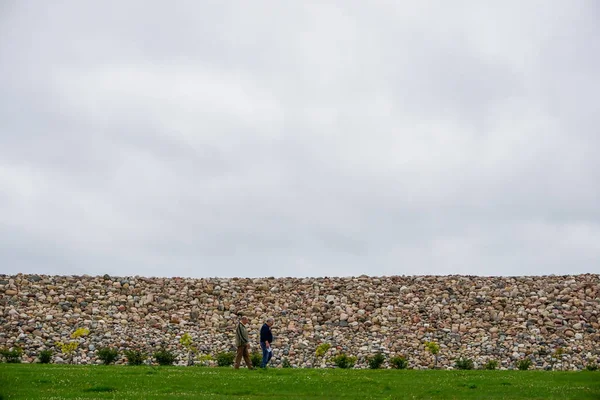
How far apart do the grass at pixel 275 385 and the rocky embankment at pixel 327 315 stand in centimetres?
1033

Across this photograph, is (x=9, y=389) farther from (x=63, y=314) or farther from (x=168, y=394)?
(x=63, y=314)

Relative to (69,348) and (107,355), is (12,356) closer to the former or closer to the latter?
(69,348)

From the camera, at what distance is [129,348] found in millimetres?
39312

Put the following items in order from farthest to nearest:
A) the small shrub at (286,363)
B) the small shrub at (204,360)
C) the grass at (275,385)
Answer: the small shrub at (204,360) → the small shrub at (286,363) → the grass at (275,385)

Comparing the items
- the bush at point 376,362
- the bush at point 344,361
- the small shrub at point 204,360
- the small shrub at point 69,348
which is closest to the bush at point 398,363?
the bush at point 376,362

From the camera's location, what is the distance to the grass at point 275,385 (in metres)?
21.5

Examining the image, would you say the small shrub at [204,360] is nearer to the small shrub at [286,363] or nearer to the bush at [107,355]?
the small shrub at [286,363]

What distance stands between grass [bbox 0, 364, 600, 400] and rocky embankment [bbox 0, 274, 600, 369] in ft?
33.9

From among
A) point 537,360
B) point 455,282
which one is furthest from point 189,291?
point 537,360

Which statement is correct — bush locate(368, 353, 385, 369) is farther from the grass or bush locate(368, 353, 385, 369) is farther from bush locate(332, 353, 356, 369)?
the grass

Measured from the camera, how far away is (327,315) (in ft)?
144

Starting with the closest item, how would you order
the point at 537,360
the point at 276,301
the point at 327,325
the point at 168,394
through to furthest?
the point at 168,394 < the point at 537,360 < the point at 327,325 < the point at 276,301

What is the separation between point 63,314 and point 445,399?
27.5m

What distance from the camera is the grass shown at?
70.7ft
